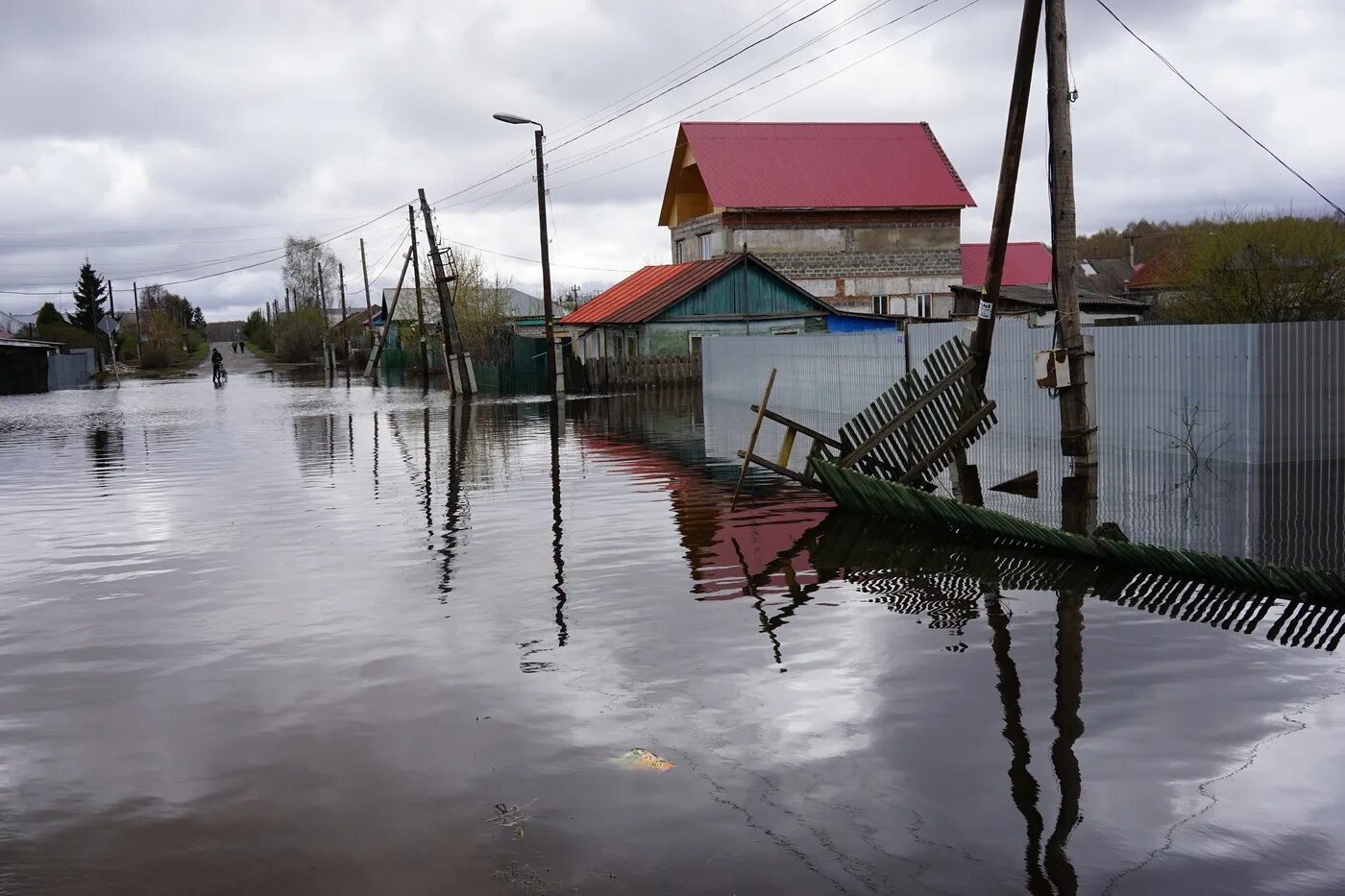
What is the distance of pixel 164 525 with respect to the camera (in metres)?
14.7

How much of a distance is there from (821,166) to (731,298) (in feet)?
36.5

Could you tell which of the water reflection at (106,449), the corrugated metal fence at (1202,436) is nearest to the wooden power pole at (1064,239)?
the corrugated metal fence at (1202,436)

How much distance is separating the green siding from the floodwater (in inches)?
1286

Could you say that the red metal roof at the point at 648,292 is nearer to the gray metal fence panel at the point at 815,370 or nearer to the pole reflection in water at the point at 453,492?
the gray metal fence panel at the point at 815,370

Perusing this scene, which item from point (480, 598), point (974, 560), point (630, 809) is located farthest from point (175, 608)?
point (974, 560)

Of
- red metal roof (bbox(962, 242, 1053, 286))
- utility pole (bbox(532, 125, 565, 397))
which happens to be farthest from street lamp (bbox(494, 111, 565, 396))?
red metal roof (bbox(962, 242, 1053, 286))

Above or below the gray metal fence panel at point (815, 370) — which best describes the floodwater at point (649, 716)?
below

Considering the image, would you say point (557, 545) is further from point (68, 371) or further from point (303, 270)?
point (303, 270)

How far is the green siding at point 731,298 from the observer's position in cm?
4594

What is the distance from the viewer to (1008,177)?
49.4ft

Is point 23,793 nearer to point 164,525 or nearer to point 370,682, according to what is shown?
point 370,682

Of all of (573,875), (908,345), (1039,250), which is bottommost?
(573,875)

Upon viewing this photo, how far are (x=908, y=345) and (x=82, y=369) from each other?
208 feet

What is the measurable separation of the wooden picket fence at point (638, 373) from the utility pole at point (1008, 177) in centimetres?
2923
